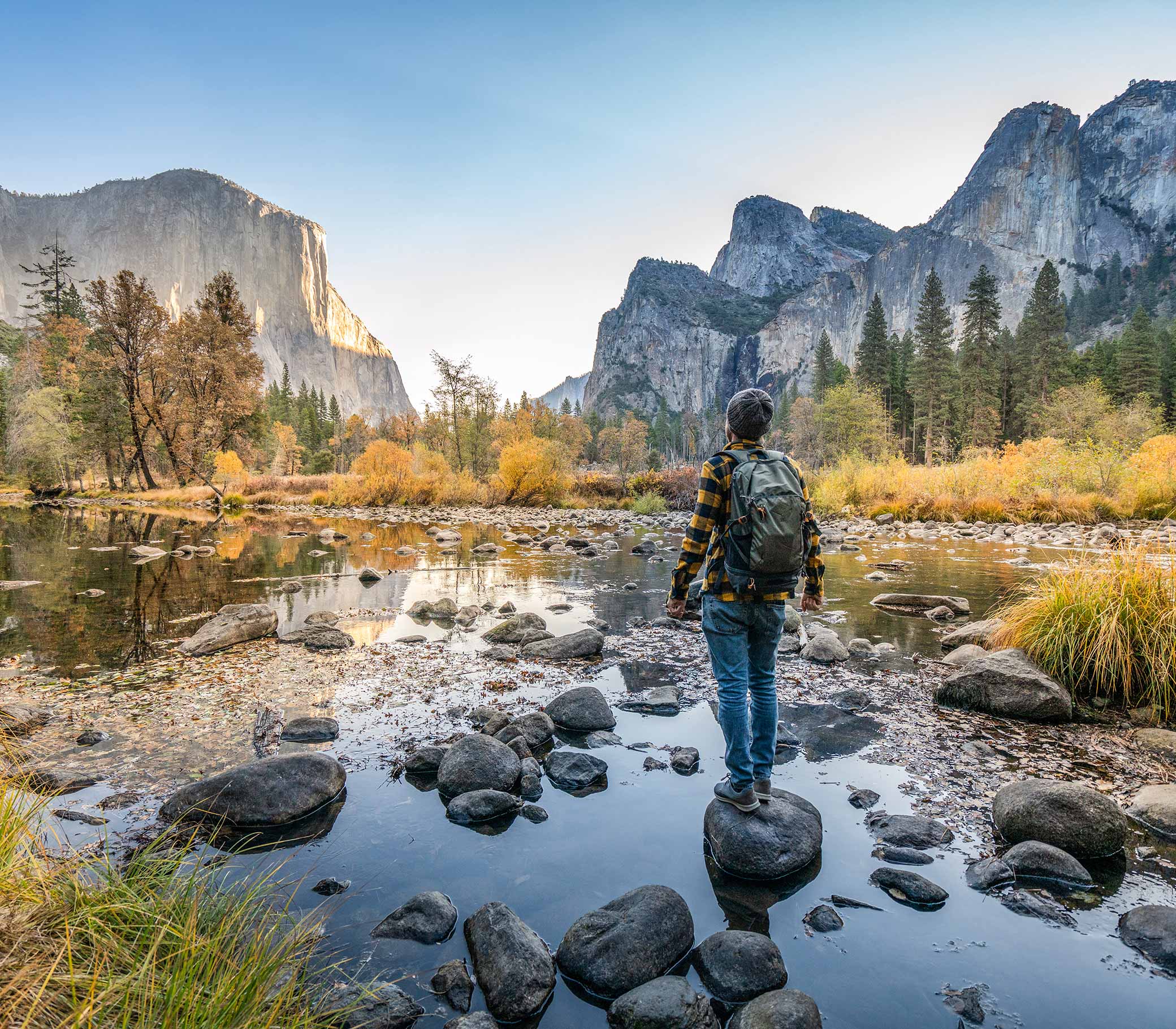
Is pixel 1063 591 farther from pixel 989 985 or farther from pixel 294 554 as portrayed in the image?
pixel 294 554

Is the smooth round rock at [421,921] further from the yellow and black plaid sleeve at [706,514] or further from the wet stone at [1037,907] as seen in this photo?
the wet stone at [1037,907]

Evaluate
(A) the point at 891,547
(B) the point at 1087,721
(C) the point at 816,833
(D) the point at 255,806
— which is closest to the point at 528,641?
(D) the point at 255,806

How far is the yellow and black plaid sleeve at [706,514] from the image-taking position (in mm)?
3646

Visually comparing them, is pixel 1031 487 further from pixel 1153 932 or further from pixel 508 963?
pixel 508 963

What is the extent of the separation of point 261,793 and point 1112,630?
7.44 m

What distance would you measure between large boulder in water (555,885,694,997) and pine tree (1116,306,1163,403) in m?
69.7

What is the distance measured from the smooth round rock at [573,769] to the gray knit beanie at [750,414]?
2.80 m

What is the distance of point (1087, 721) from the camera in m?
5.31

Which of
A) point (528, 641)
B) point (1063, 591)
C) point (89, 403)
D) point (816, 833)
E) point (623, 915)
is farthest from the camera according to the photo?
point (89, 403)

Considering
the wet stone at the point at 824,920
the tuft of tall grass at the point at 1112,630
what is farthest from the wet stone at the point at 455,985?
the tuft of tall grass at the point at 1112,630

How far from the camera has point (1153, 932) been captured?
2.77 metres

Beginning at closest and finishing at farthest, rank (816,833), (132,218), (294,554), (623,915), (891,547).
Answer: (623,915)
(816,833)
(294,554)
(891,547)
(132,218)

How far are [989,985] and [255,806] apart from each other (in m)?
4.18

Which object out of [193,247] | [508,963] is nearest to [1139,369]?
[508,963]
